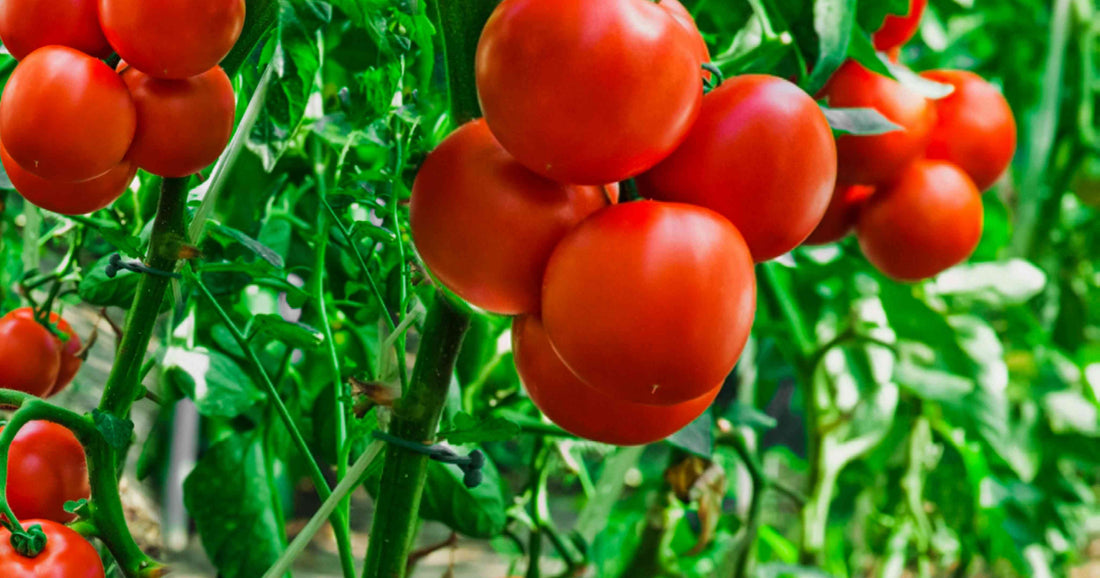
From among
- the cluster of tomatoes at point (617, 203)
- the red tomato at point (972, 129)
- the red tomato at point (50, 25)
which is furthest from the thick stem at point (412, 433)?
the red tomato at point (972, 129)

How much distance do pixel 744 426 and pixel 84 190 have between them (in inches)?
18.1

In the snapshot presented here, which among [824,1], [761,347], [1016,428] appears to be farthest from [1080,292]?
[824,1]

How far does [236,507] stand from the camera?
0.42m

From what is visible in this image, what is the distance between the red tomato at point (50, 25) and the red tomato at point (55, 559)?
0.14m

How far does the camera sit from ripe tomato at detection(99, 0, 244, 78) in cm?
25

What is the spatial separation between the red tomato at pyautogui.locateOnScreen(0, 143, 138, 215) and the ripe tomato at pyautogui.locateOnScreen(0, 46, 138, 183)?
0.02 meters

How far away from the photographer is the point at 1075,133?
3.45ft

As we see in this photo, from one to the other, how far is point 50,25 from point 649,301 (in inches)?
7.6

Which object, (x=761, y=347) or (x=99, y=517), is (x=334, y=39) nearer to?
(x=99, y=517)

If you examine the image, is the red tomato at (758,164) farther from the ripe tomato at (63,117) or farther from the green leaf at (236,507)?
the green leaf at (236,507)

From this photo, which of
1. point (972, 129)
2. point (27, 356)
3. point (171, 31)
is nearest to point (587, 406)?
point (171, 31)

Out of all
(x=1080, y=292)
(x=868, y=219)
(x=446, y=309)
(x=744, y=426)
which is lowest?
(x=1080, y=292)

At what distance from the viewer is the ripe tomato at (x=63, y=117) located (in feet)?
0.87

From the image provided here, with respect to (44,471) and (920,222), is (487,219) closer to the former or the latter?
(44,471)
